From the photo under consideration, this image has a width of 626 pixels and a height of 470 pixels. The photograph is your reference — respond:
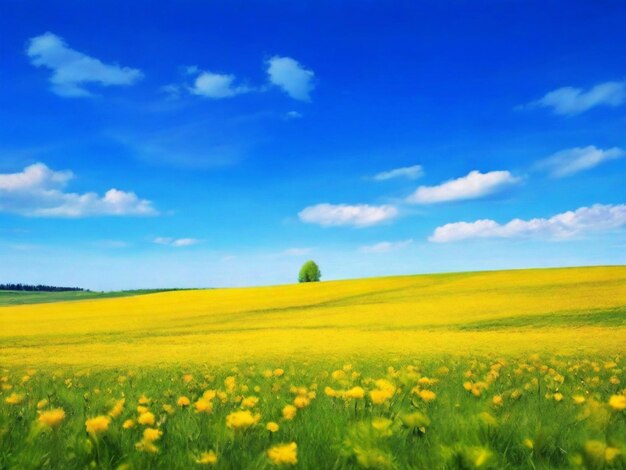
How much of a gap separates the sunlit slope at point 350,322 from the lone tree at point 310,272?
108ft

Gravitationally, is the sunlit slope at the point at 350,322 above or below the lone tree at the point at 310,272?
below

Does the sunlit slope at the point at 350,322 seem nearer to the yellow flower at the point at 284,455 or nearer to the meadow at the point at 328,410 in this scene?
the meadow at the point at 328,410

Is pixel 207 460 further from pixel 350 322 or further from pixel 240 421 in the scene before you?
pixel 350 322

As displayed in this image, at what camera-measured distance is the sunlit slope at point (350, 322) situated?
14.8 m

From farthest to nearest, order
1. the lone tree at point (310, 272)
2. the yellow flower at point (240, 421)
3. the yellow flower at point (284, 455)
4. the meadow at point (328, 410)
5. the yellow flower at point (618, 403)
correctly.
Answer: the lone tree at point (310, 272) → the yellow flower at point (618, 403) → the yellow flower at point (240, 421) → the meadow at point (328, 410) → the yellow flower at point (284, 455)

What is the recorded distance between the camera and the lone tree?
81.2m

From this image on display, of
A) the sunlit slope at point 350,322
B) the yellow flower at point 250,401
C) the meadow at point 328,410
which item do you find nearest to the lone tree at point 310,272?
the sunlit slope at point 350,322

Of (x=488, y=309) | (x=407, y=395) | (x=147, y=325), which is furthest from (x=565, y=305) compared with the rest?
A: (x=407, y=395)

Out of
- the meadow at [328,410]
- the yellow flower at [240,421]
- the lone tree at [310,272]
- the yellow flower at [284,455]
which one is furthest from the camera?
the lone tree at [310,272]

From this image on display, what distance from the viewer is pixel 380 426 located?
2523 mm

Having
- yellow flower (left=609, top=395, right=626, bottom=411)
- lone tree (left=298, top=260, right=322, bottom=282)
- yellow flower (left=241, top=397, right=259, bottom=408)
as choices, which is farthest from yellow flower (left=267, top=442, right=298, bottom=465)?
lone tree (left=298, top=260, right=322, bottom=282)

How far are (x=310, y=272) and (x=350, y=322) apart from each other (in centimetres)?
5501

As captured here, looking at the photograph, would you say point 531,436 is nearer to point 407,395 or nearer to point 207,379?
point 407,395

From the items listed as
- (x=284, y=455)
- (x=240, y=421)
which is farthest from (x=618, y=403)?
(x=240, y=421)
